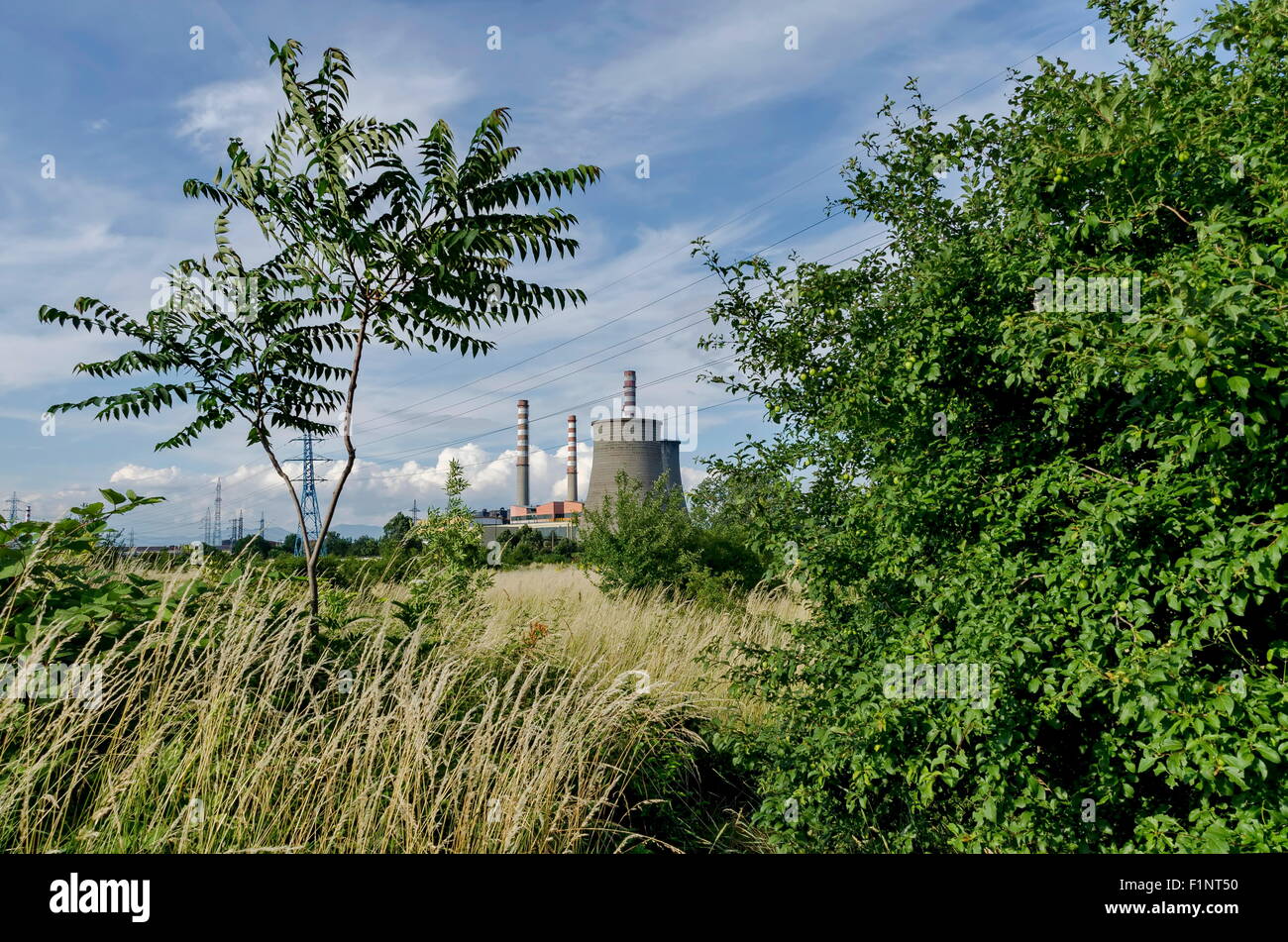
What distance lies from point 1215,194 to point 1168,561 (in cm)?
197

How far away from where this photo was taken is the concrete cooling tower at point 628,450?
56.4 metres

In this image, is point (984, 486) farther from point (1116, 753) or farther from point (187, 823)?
point (187, 823)

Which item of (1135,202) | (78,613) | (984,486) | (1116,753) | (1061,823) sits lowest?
(1061,823)

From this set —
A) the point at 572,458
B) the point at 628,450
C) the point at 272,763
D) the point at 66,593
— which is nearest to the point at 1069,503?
the point at 272,763

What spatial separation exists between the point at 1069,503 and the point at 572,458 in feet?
216

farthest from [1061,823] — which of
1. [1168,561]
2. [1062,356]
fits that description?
[1062,356]

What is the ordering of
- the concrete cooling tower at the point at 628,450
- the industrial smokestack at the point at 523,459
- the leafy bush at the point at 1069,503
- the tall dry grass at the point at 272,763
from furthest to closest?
the industrial smokestack at the point at 523,459 < the concrete cooling tower at the point at 628,450 < the tall dry grass at the point at 272,763 < the leafy bush at the point at 1069,503

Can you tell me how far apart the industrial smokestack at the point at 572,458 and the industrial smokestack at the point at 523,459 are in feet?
13.2

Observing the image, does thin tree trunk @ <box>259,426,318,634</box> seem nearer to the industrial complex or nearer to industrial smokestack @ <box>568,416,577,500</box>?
the industrial complex

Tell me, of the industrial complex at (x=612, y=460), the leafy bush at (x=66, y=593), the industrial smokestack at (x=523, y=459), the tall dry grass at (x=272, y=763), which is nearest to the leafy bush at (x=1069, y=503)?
the tall dry grass at (x=272, y=763)

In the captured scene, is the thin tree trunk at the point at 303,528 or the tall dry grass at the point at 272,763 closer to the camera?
the tall dry grass at the point at 272,763

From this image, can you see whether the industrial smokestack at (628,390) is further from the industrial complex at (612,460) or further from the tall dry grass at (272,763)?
the tall dry grass at (272,763)

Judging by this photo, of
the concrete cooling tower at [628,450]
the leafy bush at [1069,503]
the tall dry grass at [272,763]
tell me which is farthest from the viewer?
the concrete cooling tower at [628,450]

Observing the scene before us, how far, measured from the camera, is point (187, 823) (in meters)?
3.16
